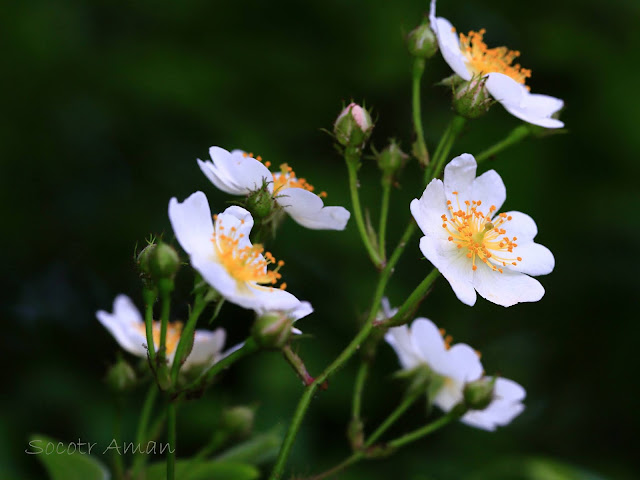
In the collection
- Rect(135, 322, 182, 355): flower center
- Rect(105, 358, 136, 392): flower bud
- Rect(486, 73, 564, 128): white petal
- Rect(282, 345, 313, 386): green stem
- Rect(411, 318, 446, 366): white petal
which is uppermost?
Rect(486, 73, 564, 128): white petal

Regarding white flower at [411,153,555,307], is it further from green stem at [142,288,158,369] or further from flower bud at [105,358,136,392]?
flower bud at [105,358,136,392]

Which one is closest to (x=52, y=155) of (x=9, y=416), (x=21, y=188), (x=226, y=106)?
(x=21, y=188)

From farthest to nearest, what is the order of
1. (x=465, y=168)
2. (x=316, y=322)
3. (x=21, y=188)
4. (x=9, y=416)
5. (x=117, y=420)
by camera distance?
(x=21, y=188), (x=316, y=322), (x=9, y=416), (x=117, y=420), (x=465, y=168)

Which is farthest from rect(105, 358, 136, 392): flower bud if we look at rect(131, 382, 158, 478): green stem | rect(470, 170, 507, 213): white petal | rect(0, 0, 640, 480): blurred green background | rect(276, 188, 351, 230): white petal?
rect(0, 0, 640, 480): blurred green background

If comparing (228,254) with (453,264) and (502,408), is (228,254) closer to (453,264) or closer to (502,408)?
(453,264)

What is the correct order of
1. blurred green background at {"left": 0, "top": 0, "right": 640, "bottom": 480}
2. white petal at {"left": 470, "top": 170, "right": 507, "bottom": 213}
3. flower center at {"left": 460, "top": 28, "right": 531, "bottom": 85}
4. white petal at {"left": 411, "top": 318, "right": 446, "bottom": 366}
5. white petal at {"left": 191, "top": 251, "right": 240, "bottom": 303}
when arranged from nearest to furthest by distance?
white petal at {"left": 191, "top": 251, "right": 240, "bottom": 303}
white petal at {"left": 470, "top": 170, "right": 507, "bottom": 213}
white petal at {"left": 411, "top": 318, "right": 446, "bottom": 366}
flower center at {"left": 460, "top": 28, "right": 531, "bottom": 85}
blurred green background at {"left": 0, "top": 0, "right": 640, "bottom": 480}

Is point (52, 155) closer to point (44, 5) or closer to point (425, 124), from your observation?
point (44, 5)

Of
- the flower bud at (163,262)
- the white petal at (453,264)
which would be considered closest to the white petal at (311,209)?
the white petal at (453,264)
